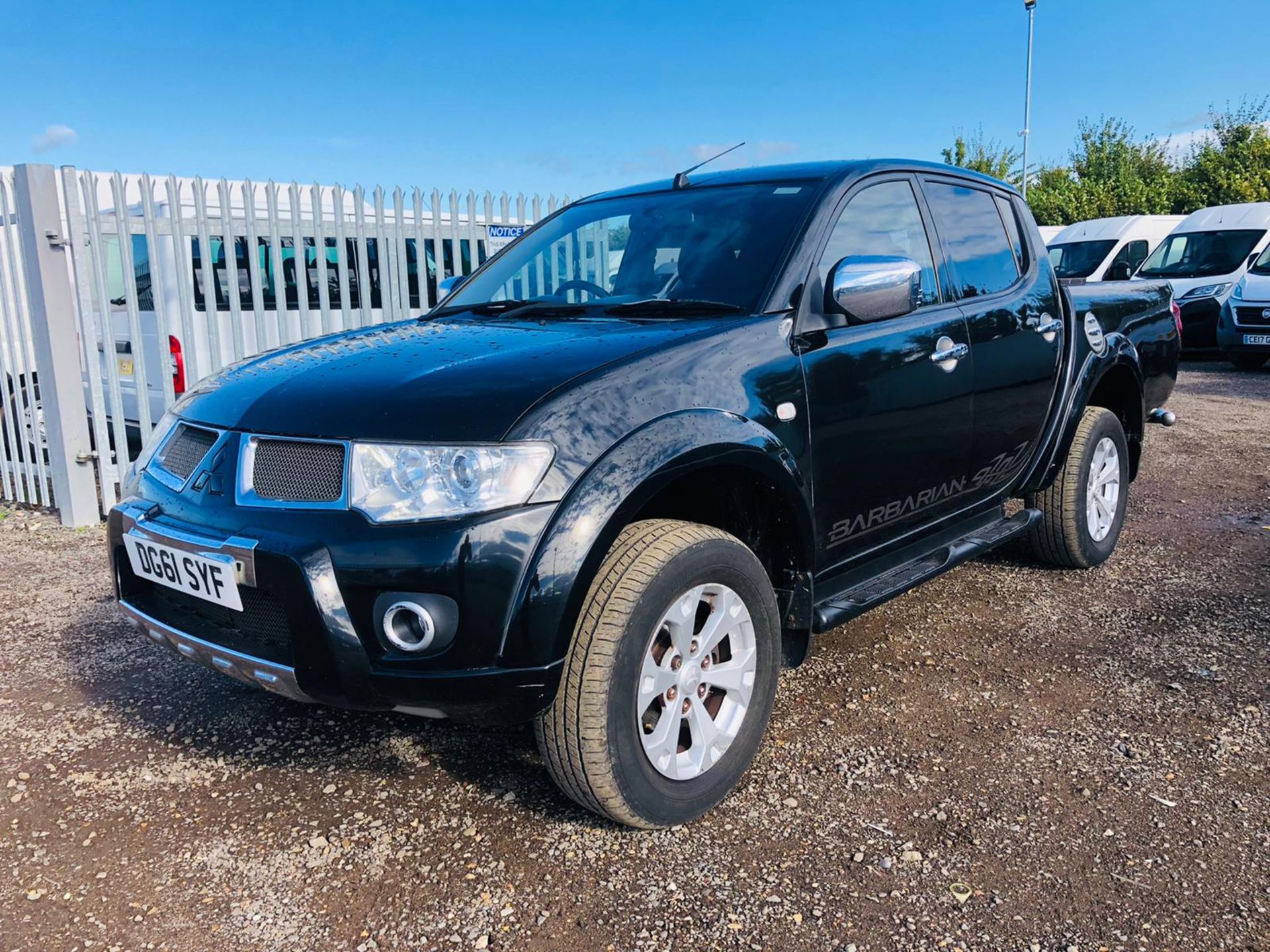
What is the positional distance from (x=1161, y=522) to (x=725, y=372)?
4.07 m

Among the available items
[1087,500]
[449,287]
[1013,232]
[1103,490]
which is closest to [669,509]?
[449,287]

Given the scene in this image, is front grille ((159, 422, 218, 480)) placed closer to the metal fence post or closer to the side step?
the side step

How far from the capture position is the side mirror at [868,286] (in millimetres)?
2908

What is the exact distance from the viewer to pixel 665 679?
2.50m

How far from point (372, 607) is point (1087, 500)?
350cm

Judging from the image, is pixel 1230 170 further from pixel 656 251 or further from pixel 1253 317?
pixel 656 251

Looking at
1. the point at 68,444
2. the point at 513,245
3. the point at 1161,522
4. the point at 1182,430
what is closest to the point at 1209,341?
the point at 1182,430

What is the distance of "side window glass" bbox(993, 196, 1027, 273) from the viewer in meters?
4.20

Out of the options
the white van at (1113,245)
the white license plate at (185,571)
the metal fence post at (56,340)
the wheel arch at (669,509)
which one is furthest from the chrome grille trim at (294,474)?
the white van at (1113,245)

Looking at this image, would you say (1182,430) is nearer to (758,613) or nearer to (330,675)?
(758,613)

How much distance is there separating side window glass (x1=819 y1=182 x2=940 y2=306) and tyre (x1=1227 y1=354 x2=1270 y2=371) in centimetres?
1224

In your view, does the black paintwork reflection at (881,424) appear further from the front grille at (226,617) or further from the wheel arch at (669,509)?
the front grille at (226,617)

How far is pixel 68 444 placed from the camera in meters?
5.91

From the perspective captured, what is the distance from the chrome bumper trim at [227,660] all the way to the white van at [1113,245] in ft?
56.7
